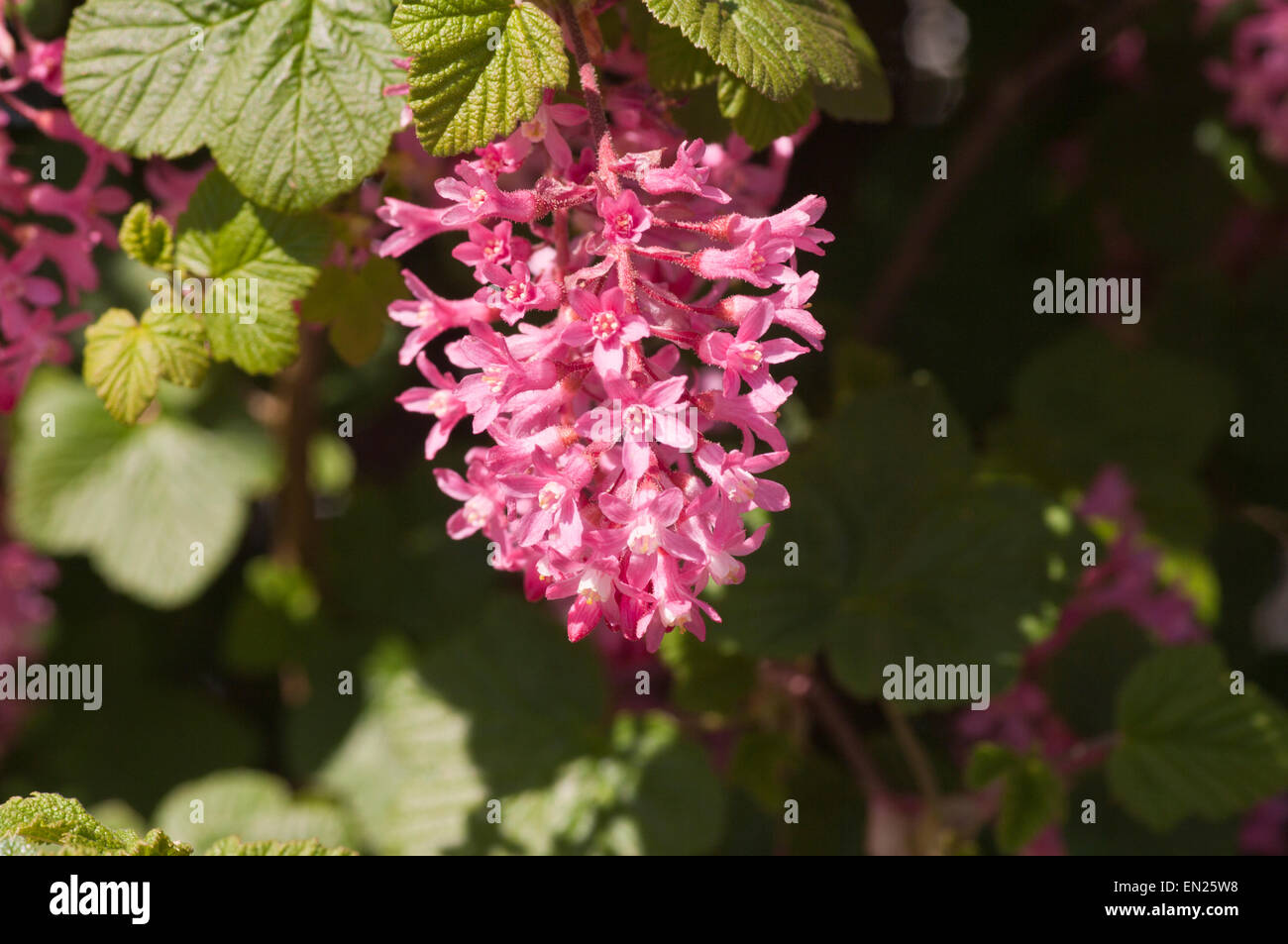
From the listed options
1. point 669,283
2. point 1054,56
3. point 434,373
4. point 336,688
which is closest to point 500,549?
point 434,373

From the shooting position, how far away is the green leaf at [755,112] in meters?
1.14

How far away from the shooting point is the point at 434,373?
112 cm

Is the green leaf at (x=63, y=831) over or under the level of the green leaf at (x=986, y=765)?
over

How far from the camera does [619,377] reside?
95 centimetres

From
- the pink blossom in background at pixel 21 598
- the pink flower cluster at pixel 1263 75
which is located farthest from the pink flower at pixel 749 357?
the pink blossom in background at pixel 21 598

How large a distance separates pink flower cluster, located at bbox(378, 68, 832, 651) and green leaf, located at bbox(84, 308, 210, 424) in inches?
12.3

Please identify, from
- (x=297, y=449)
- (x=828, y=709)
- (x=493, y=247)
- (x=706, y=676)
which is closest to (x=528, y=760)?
(x=706, y=676)

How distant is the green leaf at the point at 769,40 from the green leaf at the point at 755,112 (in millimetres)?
45

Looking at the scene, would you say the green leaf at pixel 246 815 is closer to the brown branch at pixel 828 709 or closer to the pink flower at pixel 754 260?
the brown branch at pixel 828 709

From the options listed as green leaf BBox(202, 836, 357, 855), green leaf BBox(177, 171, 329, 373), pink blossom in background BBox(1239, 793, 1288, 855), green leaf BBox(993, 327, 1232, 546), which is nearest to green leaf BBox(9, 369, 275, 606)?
green leaf BBox(202, 836, 357, 855)

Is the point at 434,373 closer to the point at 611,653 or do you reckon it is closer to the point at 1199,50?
the point at 611,653

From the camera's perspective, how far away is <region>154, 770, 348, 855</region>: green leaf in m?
2.06

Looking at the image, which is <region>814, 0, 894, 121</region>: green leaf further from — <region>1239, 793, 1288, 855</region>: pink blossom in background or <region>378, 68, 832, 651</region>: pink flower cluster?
<region>1239, 793, 1288, 855</region>: pink blossom in background
